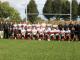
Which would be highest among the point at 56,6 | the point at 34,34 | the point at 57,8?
the point at 34,34

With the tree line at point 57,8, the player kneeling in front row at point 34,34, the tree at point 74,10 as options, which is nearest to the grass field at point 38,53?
the player kneeling in front row at point 34,34

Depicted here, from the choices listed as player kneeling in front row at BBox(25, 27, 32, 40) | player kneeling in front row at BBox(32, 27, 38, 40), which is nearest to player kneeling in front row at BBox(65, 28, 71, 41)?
player kneeling in front row at BBox(32, 27, 38, 40)

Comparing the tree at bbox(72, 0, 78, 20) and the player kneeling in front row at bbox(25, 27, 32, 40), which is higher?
the player kneeling in front row at bbox(25, 27, 32, 40)

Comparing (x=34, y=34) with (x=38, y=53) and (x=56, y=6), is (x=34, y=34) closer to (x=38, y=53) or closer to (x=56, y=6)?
(x=38, y=53)

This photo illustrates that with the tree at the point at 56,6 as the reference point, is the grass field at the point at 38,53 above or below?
above

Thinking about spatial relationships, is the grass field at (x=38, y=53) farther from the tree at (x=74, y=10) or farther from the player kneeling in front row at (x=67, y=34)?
the tree at (x=74, y=10)

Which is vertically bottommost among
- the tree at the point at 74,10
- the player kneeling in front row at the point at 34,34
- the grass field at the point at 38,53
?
the tree at the point at 74,10

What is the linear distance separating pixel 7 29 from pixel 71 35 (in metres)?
5.38

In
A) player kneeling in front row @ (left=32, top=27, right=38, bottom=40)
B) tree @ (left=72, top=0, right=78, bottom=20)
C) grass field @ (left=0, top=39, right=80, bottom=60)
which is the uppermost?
grass field @ (left=0, top=39, right=80, bottom=60)

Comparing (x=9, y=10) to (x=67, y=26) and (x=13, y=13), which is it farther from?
(x=67, y=26)

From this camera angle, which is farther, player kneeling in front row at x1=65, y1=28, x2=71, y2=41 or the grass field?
player kneeling in front row at x1=65, y1=28, x2=71, y2=41

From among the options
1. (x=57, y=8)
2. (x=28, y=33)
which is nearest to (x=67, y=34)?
(x=28, y=33)

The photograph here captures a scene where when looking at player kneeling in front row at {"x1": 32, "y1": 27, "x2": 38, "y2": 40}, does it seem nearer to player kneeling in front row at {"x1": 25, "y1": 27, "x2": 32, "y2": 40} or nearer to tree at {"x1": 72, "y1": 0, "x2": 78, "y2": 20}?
player kneeling in front row at {"x1": 25, "y1": 27, "x2": 32, "y2": 40}

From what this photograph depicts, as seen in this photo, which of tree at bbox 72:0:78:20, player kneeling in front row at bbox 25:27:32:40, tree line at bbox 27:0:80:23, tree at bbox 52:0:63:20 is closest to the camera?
player kneeling in front row at bbox 25:27:32:40
